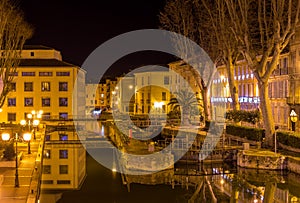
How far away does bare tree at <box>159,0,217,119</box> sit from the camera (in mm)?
48562

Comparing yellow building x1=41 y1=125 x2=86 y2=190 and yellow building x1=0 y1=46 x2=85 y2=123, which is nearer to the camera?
yellow building x1=41 y1=125 x2=86 y2=190

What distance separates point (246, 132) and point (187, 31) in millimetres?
13450

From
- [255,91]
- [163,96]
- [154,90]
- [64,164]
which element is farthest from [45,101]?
[64,164]

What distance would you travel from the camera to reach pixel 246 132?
40.1 metres

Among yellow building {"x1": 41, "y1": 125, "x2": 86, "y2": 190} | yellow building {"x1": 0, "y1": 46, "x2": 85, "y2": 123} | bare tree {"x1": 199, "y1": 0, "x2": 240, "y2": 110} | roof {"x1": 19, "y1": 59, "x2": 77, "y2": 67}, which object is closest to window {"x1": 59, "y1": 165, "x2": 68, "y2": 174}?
yellow building {"x1": 41, "y1": 125, "x2": 86, "y2": 190}

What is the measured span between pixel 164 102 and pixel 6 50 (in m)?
47.6

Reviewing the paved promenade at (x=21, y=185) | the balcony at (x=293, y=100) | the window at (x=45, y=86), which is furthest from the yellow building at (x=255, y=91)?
the paved promenade at (x=21, y=185)

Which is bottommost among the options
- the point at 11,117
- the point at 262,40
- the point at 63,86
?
the point at 11,117

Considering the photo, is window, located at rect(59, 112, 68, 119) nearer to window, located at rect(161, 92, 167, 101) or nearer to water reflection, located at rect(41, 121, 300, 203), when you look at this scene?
window, located at rect(161, 92, 167, 101)

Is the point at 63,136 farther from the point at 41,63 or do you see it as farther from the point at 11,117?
the point at 41,63

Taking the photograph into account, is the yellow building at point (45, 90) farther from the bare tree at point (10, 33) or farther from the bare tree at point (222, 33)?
the bare tree at point (222, 33)

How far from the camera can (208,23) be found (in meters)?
44.9

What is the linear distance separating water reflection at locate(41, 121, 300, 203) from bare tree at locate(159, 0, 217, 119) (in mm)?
18736

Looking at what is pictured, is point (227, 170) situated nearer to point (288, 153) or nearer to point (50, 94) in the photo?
point (288, 153)
